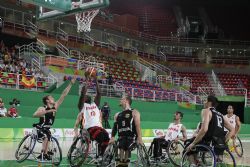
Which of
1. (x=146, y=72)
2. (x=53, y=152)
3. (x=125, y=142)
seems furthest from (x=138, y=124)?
(x=146, y=72)

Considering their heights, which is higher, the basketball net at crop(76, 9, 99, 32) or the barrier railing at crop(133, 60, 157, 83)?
the basketball net at crop(76, 9, 99, 32)

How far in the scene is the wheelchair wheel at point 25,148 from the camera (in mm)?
9188

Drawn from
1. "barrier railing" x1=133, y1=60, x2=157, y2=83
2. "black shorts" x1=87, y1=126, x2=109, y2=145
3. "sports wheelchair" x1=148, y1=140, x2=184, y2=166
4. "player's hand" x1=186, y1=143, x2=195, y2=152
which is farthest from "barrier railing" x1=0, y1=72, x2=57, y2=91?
"player's hand" x1=186, y1=143, x2=195, y2=152

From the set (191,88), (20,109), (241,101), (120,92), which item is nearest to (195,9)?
(191,88)

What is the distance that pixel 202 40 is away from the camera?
44719 mm

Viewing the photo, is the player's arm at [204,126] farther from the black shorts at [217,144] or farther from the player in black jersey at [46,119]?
the player in black jersey at [46,119]

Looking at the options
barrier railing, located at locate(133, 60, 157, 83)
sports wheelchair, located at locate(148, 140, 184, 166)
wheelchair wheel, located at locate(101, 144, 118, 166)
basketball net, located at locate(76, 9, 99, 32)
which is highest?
basketball net, located at locate(76, 9, 99, 32)

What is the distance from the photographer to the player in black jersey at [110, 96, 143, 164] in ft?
25.0

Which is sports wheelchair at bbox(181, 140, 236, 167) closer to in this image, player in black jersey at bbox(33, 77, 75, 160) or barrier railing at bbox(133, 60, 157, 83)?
player in black jersey at bbox(33, 77, 75, 160)

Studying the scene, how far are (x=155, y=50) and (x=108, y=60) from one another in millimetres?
8684

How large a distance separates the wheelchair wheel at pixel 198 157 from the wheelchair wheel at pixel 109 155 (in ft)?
4.25

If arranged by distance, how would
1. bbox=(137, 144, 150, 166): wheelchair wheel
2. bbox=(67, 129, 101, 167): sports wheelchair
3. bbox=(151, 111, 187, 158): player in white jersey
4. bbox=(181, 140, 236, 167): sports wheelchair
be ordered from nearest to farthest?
bbox=(181, 140, 236, 167): sports wheelchair
bbox=(137, 144, 150, 166): wheelchair wheel
bbox=(67, 129, 101, 167): sports wheelchair
bbox=(151, 111, 187, 158): player in white jersey

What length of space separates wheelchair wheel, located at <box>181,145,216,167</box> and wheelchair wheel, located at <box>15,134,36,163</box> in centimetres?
350

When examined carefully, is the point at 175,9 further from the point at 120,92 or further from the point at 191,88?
the point at 120,92
